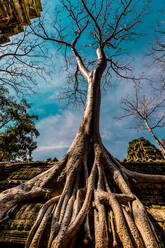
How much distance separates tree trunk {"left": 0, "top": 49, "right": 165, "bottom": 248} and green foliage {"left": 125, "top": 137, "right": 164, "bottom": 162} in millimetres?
4730

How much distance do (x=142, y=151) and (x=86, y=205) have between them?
714 cm

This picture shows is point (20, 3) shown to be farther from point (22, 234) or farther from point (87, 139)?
point (22, 234)

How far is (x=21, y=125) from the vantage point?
367 inches

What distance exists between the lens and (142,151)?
7574 mm

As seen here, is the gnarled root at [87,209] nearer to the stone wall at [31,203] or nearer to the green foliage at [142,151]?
the stone wall at [31,203]

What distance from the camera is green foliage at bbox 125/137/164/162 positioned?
6890 millimetres

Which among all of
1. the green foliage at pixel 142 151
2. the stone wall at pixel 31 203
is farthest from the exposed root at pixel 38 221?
the green foliage at pixel 142 151

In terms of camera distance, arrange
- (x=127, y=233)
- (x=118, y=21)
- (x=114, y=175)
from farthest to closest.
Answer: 1. (x=118, y=21)
2. (x=114, y=175)
3. (x=127, y=233)

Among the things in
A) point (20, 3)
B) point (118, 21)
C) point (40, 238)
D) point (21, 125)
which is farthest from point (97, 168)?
point (21, 125)

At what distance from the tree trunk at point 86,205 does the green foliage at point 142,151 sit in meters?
4.73

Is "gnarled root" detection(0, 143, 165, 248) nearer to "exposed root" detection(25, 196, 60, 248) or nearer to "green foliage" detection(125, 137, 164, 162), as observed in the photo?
"exposed root" detection(25, 196, 60, 248)

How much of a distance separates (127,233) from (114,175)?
1005 mm

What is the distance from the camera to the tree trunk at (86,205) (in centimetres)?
127

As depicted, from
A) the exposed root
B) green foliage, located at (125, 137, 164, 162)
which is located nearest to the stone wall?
the exposed root
